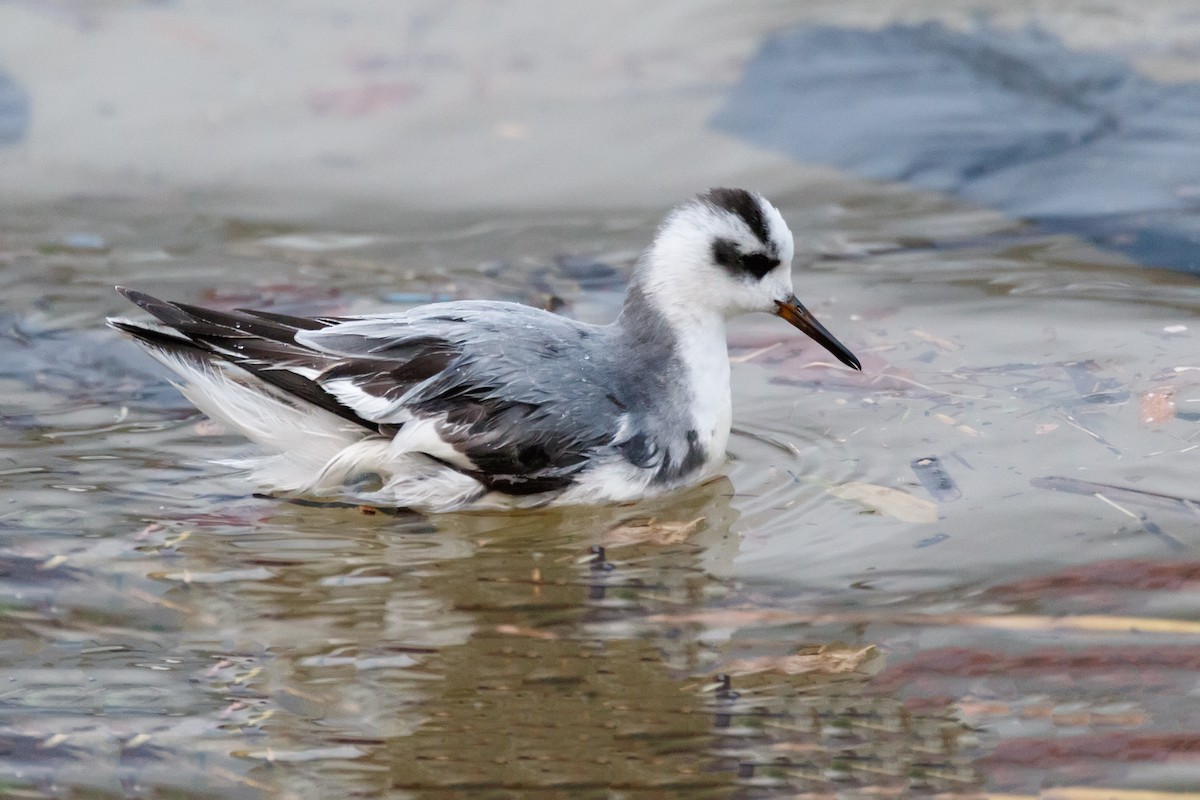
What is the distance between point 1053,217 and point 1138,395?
7.25ft

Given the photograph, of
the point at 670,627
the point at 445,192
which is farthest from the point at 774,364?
the point at 445,192

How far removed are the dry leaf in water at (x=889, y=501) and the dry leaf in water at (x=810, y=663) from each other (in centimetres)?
85

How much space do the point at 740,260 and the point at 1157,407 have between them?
62.4 inches

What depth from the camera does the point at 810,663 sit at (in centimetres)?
411

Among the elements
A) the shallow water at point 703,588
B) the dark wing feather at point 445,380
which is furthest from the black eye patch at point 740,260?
the dark wing feather at point 445,380

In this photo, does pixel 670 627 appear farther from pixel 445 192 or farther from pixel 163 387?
pixel 445 192

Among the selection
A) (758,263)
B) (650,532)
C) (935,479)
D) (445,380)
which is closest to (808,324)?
(758,263)

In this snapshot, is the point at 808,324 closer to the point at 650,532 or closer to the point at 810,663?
the point at 650,532

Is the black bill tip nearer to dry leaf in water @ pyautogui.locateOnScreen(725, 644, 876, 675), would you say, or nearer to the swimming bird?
the swimming bird

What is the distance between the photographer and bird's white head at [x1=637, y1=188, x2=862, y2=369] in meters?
5.38

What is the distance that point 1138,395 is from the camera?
5.53 meters

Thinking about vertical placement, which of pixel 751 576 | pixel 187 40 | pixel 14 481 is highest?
pixel 187 40

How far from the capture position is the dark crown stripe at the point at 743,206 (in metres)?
5.36

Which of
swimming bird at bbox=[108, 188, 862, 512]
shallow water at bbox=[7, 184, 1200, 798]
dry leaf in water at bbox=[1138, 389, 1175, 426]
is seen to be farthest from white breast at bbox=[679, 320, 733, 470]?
dry leaf in water at bbox=[1138, 389, 1175, 426]
